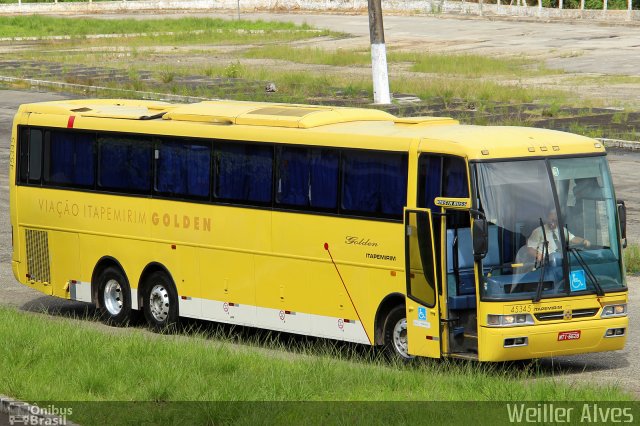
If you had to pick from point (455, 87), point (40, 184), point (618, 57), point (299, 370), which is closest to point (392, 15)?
point (618, 57)

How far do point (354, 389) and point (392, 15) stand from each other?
8610 cm

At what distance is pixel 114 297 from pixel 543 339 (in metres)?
7.15

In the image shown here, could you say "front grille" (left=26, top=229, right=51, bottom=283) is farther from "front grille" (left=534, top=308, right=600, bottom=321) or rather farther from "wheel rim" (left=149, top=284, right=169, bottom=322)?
"front grille" (left=534, top=308, right=600, bottom=321)

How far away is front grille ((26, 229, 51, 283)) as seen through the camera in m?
19.2

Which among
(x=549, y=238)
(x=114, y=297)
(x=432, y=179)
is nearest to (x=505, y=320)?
(x=549, y=238)

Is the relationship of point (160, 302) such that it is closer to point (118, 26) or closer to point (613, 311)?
point (613, 311)

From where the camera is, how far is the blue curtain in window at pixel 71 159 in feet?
61.0

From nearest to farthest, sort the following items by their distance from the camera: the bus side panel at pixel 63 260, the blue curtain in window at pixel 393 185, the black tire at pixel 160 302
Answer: the blue curtain in window at pixel 393 185 → the black tire at pixel 160 302 → the bus side panel at pixel 63 260

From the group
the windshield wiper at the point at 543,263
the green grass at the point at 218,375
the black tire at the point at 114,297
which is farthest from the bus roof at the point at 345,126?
the green grass at the point at 218,375

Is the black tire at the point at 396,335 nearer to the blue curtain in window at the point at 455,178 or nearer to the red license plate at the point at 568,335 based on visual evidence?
the blue curtain in window at the point at 455,178

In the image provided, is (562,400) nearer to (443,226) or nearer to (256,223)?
(443,226)

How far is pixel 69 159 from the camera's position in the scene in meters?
18.9

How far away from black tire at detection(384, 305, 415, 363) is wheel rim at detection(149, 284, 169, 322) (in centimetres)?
395

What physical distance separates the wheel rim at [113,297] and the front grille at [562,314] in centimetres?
696
